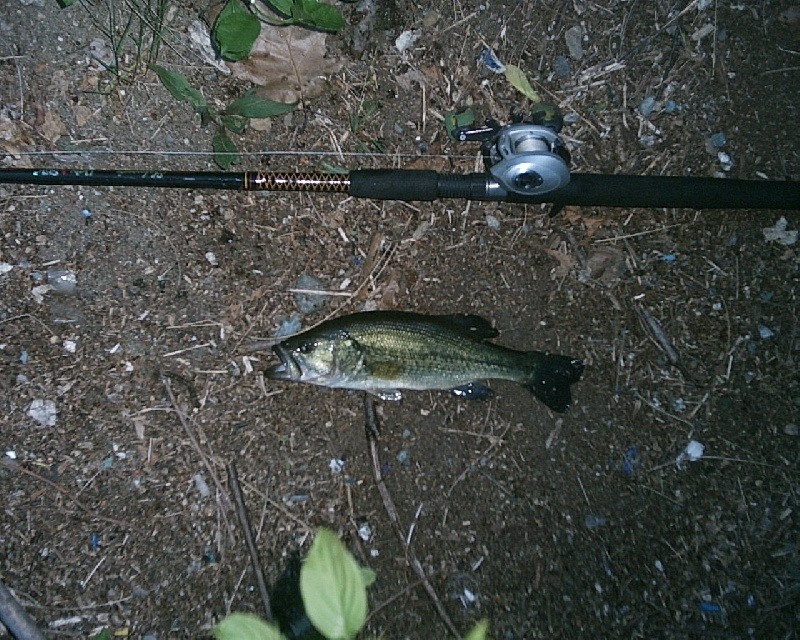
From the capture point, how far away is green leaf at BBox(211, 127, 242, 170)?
345 cm

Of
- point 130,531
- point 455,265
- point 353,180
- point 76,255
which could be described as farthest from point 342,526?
point 76,255

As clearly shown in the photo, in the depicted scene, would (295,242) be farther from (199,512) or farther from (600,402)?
(600,402)

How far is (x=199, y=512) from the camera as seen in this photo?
338cm

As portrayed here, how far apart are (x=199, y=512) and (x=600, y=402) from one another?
2.33 metres

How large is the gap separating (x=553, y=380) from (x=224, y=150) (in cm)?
221

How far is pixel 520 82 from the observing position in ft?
11.9

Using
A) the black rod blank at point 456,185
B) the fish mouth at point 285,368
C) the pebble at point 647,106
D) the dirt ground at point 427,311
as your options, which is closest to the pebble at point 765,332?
the dirt ground at point 427,311

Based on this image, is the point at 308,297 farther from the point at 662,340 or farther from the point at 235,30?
the point at 662,340

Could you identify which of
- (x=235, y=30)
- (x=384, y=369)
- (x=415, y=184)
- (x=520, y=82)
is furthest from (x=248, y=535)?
(x=520, y=82)

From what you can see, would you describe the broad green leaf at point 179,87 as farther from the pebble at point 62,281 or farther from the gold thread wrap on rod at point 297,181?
the pebble at point 62,281

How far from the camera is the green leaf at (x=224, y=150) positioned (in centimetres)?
345

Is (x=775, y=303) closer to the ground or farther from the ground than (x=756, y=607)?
farther from the ground

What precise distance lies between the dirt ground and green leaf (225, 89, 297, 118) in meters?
0.12

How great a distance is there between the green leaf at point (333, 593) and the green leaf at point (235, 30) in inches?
112
